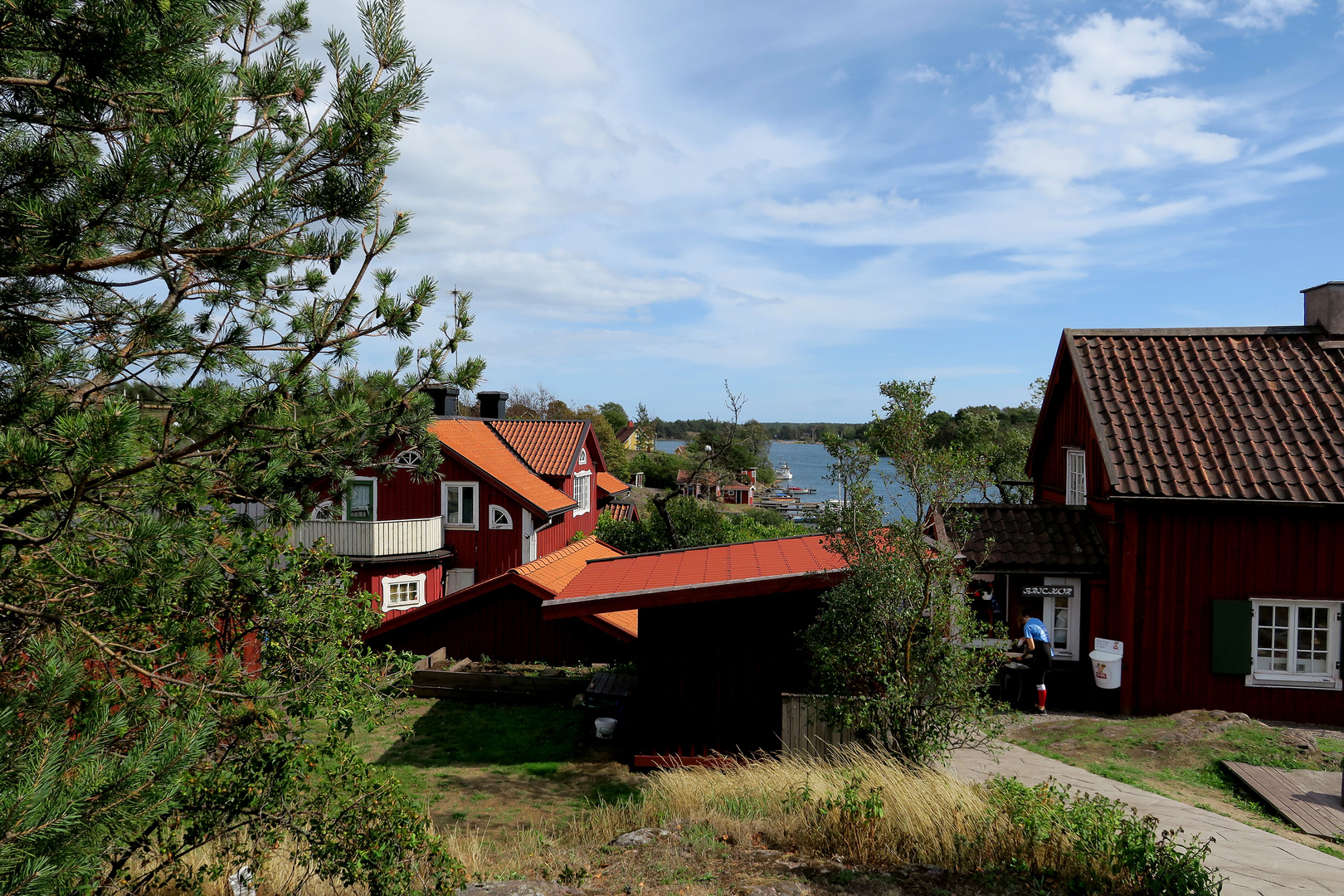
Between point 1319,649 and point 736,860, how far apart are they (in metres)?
11.5

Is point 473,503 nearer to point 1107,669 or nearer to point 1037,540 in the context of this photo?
point 1037,540

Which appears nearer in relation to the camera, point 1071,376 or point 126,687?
point 126,687

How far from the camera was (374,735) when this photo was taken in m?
13.3

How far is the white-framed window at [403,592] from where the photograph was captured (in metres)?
22.8

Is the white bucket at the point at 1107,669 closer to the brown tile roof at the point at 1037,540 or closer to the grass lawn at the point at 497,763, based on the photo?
the brown tile roof at the point at 1037,540

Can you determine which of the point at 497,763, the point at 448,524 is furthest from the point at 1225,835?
the point at 448,524

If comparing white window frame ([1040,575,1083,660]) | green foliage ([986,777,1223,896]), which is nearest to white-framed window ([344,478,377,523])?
white window frame ([1040,575,1083,660])

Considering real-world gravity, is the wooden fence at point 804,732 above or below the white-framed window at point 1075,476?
below

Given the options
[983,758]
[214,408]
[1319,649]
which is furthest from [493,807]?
[1319,649]

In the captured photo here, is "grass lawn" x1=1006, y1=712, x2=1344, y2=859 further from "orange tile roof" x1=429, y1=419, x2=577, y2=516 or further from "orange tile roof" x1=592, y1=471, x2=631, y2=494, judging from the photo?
"orange tile roof" x1=592, y1=471, x2=631, y2=494

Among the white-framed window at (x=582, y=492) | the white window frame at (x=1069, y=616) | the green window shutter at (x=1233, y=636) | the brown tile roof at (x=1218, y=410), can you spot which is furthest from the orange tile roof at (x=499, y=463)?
the green window shutter at (x=1233, y=636)

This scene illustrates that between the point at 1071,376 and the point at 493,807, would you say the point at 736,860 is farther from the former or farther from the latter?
the point at 1071,376

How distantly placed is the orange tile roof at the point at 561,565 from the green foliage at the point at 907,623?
7.76 metres

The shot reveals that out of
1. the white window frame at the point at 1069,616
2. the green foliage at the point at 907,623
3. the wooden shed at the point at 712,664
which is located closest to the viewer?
the green foliage at the point at 907,623
